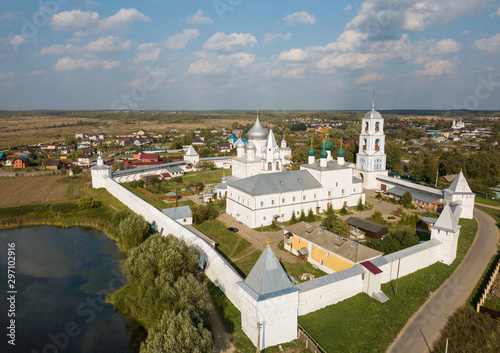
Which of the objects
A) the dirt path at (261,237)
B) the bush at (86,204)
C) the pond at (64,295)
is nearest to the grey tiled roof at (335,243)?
the dirt path at (261,237)

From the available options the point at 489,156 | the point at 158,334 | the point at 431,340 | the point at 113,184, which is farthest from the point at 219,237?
the point at 489,156

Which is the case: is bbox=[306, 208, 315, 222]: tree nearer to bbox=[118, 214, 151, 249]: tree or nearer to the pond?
bbox=[118, 214, 151, 249]: tree

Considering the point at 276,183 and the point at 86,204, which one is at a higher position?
the point at 276,183

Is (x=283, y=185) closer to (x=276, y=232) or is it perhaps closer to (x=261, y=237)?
(x=276, y=232)

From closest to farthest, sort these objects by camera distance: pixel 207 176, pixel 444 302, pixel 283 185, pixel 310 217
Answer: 1. pixel 444 302
2. pixel 310 217
3. pixel 283 185
4. pixel 207 176

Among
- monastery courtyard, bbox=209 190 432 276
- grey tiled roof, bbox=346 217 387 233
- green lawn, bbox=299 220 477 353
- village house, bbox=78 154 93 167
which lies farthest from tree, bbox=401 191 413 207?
village house, bbox=78 154 93 167

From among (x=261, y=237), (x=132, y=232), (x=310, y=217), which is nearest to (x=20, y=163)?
(x=132, y=232)

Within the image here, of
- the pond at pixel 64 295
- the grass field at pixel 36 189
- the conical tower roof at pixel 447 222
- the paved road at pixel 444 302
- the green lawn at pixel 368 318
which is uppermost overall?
the conical tower roof at pixel 447 222

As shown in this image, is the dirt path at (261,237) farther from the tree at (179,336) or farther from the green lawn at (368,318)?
the tree at (179,336)
